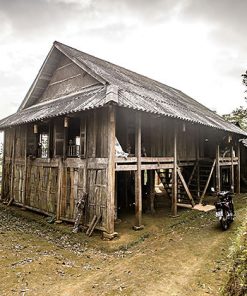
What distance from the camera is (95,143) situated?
9.00 metres

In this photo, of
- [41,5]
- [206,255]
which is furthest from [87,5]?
[206,255]

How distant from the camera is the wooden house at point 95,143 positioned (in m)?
8.67

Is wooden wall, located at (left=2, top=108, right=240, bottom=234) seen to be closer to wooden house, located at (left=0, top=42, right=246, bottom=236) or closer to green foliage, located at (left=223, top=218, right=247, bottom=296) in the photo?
wooden house, located at (left=0, top=42, right=246, bottom=236)

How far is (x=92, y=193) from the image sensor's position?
8938mm

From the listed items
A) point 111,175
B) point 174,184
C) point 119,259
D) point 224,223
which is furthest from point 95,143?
point 224,223

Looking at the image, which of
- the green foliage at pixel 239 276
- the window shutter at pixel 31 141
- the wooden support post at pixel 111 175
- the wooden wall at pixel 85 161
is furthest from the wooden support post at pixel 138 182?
the window shutter at pixel 31 141

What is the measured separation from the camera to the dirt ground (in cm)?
516

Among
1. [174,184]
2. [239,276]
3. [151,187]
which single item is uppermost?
[174,184]

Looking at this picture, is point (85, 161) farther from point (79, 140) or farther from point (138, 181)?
point (138, 181)

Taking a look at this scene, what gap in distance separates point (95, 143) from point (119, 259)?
13.3 feet

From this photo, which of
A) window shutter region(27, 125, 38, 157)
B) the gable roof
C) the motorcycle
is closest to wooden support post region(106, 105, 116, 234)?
the gable roof

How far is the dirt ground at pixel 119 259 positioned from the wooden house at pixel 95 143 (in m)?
0.94

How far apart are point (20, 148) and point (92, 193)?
6892 mm

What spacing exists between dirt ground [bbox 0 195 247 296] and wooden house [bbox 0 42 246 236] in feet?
3.07
